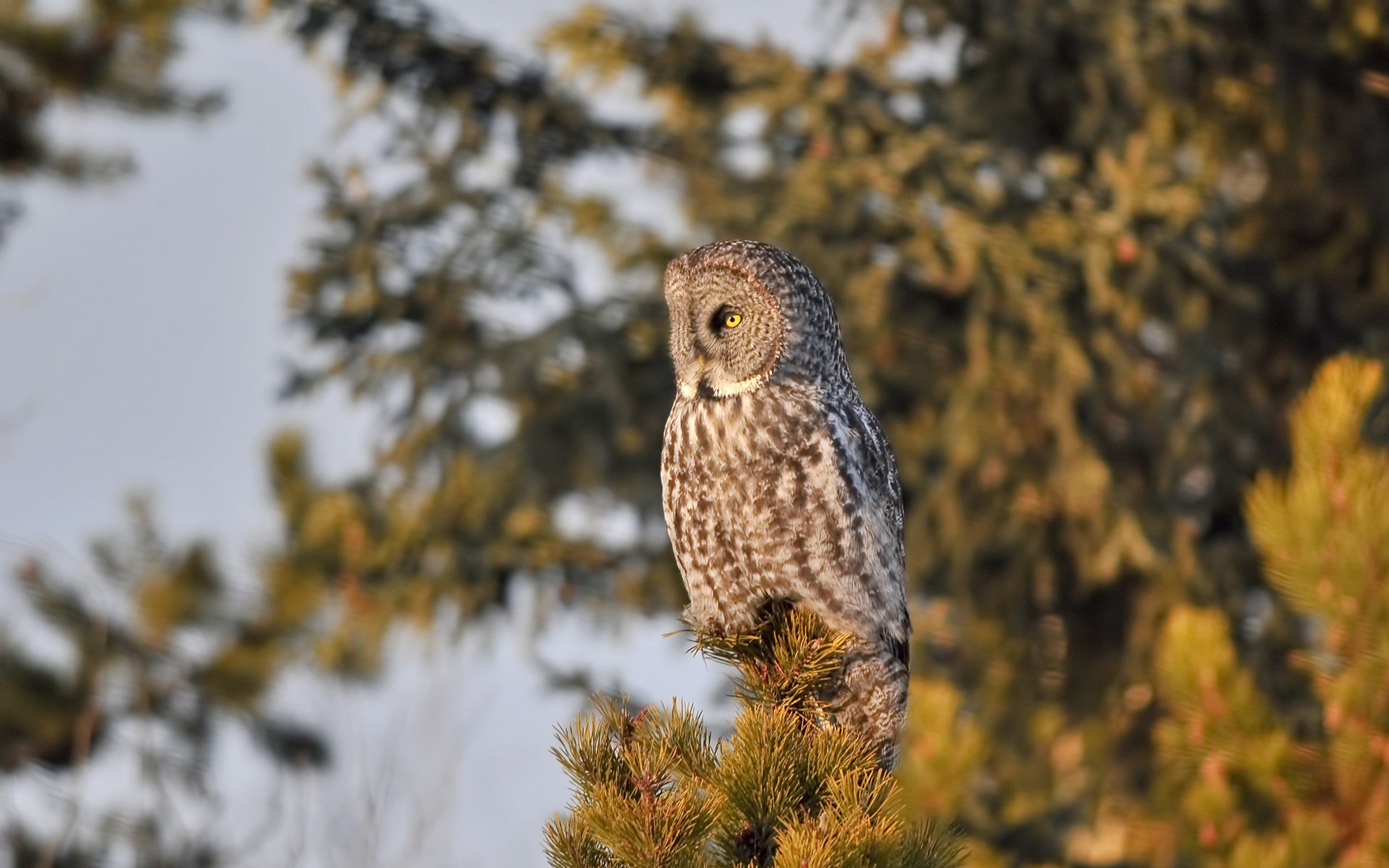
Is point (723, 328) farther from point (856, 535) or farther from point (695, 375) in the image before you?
point (856, 535)

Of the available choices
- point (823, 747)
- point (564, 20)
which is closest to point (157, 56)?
point (564, 20)

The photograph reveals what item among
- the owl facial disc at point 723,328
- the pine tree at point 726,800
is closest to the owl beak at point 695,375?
the owl facial disc at point 723,328

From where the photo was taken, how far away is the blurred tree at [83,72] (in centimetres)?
799

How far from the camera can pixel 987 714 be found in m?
8.41

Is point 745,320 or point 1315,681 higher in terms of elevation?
point 745,320

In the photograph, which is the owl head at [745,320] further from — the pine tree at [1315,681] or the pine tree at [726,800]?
the pine tree at [1315,681]

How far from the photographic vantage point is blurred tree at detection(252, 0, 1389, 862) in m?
7.58

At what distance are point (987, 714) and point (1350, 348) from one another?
258 cm

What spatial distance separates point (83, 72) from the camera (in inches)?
314

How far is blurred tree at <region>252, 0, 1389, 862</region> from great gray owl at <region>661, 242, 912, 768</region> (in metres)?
4.16

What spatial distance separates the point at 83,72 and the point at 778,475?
6.02 meters

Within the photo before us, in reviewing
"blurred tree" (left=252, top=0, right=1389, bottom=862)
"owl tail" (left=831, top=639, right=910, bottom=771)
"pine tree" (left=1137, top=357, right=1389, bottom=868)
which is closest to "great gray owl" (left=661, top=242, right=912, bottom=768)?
"owl tail" (left=831, top=639, right=910, bottom=771)

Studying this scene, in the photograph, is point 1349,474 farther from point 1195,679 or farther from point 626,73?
point 626,73

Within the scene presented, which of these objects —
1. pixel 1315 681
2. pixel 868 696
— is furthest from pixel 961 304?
pixel 868 696
